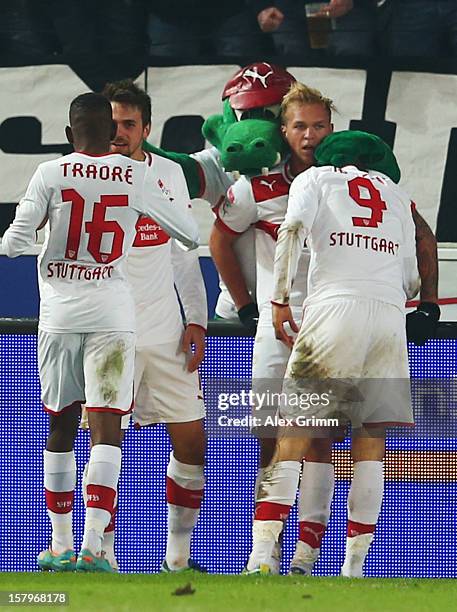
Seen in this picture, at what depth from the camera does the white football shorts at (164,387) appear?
5.72 m

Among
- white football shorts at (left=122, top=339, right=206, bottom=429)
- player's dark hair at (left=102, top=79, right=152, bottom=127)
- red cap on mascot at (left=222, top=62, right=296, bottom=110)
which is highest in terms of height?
red cap on mascot at (left=222, top=62, right=296, bottom=110)

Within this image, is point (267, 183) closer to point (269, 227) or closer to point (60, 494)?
point (269, 227)

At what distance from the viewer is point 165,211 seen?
5.34m

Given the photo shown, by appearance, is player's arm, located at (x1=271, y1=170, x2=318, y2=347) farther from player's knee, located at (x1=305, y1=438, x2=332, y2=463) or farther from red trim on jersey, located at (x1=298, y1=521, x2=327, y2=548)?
red trim on jersey, located at (x1=298, y1=521, x2=327, y2=548)

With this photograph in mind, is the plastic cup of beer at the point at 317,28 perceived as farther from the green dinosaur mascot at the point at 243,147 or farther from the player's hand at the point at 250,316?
the player's hand at the point at 250,316

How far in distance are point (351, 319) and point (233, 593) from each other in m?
1.32

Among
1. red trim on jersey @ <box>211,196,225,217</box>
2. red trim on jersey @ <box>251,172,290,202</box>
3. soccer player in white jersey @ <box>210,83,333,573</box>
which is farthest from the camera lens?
red trim on jersey @ <box>211,196,225,217</box>

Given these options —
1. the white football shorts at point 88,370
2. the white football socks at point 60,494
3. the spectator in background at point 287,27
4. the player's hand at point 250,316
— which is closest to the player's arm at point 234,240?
the player's hand at point 250,316

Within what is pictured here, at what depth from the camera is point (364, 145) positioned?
5.57 m

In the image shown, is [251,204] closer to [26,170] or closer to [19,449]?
[19,449]

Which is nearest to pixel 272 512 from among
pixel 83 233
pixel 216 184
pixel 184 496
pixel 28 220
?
pixel 184 496

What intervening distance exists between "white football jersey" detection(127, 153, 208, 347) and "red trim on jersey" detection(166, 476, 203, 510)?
1.85ft

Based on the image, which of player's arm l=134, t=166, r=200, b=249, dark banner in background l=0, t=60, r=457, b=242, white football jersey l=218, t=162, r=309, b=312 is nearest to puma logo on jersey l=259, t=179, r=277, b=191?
white football jersey l=218, t=162, r=309, b=312

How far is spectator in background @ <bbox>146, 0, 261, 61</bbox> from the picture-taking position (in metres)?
8.58
